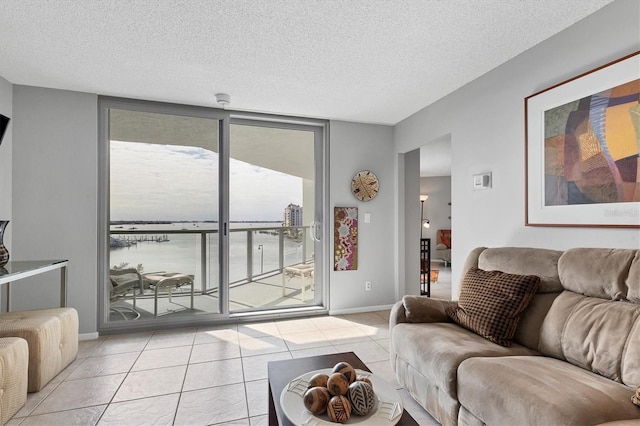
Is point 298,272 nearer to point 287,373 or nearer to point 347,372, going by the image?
point 287,373

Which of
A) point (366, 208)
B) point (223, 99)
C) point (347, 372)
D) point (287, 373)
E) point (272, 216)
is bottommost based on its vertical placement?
point (287, 373)

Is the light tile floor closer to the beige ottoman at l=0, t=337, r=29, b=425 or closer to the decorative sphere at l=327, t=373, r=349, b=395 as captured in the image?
the beige ottoman at l=0, t=337, r=29, b=425

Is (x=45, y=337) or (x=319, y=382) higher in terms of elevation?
(x=319, y=382)

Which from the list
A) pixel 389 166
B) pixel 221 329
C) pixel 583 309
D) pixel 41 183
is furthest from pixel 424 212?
pixel 41 183

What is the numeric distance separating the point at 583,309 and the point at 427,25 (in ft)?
6.28

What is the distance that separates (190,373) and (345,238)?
2306mm

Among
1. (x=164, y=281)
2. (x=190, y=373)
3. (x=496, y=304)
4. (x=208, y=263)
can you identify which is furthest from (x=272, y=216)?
(x=496, y=304)

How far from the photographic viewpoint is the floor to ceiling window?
345 centimetres

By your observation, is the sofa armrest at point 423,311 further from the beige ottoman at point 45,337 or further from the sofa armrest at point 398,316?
the beige ottoman at point 45,337

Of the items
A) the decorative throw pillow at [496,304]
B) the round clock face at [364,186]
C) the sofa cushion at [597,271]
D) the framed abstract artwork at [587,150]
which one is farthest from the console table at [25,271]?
the framed abstract artwork at [587,150]

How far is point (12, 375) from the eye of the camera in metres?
1.90

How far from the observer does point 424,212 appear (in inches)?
360

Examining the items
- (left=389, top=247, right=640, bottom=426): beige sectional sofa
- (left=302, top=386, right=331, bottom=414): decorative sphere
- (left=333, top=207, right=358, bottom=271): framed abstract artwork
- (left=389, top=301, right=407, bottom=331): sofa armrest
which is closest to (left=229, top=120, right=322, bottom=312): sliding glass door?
(left=333, top=207, right=358, bottom=271): framed abstract artwork

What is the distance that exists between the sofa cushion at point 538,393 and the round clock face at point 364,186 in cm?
273
